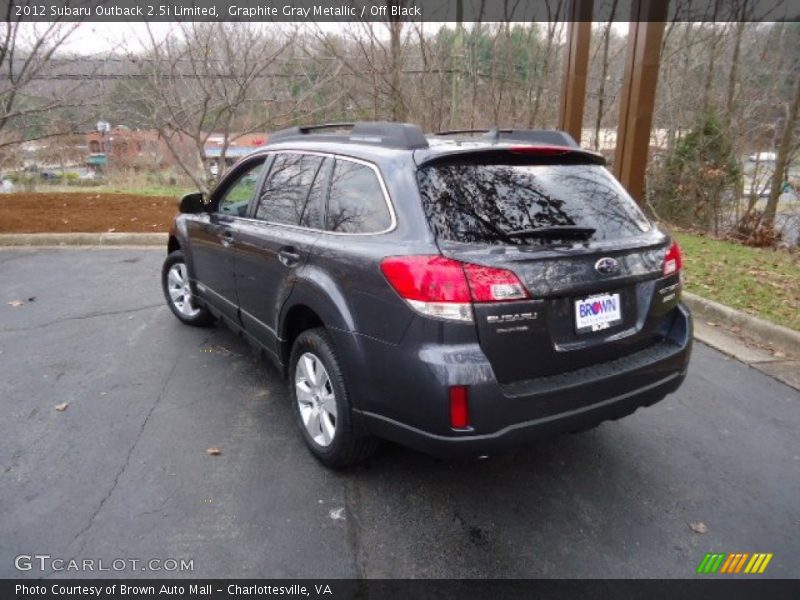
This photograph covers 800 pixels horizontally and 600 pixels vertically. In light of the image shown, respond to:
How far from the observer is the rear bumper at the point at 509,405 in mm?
2172

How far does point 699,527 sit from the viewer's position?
8.18ft

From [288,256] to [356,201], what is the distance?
0.56m

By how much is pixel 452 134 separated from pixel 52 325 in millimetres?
4192

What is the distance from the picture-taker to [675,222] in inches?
421

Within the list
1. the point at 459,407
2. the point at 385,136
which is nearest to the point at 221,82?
the point at 385,136

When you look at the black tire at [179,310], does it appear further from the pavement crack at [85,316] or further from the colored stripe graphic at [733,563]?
the colored stripe graphic at [733,563]

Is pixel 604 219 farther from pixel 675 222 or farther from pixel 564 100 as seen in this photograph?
pixel 675 222

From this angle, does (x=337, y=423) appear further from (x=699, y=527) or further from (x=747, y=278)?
(x=747, y=278)

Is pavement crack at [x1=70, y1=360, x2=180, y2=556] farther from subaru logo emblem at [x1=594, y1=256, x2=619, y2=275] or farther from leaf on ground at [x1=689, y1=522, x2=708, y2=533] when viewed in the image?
leaf on ground at [x1=689, y1=522, x2=708, y2=533]

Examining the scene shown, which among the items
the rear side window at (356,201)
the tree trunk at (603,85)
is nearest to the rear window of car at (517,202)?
the rear side window at (356,201)

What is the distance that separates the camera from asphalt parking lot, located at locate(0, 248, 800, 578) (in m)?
2.33

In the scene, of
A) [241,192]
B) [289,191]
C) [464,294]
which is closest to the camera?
[464,294]

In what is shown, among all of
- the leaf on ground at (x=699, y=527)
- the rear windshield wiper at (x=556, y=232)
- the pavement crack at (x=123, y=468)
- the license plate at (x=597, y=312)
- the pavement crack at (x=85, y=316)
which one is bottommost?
the leaf on ground at (x=699, y=527)

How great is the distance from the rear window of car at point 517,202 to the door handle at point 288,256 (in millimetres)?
894
